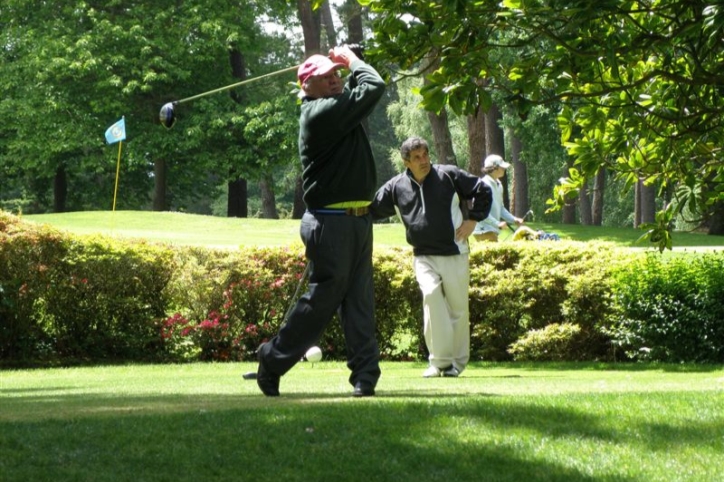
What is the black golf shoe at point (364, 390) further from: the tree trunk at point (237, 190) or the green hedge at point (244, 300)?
the tree trunk at point (237, 190)

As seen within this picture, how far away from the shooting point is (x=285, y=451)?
583cm

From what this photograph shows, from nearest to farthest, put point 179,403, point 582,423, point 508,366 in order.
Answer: point 582,423
point 179,403
point 508,366

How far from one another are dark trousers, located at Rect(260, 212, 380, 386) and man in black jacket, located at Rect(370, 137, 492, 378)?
3.31 meters

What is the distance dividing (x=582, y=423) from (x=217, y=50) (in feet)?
120

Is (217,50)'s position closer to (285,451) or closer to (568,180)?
(568,180)

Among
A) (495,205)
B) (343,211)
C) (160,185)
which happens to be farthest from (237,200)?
(343,211)

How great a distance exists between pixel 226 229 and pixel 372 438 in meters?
27.4

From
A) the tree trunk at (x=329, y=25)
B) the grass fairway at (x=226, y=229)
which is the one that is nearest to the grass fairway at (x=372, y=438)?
the grass fairway at (x=226, y=229)

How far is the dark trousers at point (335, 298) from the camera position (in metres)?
7.58

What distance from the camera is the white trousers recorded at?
11.3 m

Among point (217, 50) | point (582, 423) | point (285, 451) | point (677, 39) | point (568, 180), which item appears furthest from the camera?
point (217, 50)

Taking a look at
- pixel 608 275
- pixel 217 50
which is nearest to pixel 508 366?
pixel 608 275

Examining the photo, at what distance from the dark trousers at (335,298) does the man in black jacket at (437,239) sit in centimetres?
331

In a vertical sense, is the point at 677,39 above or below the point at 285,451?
above
